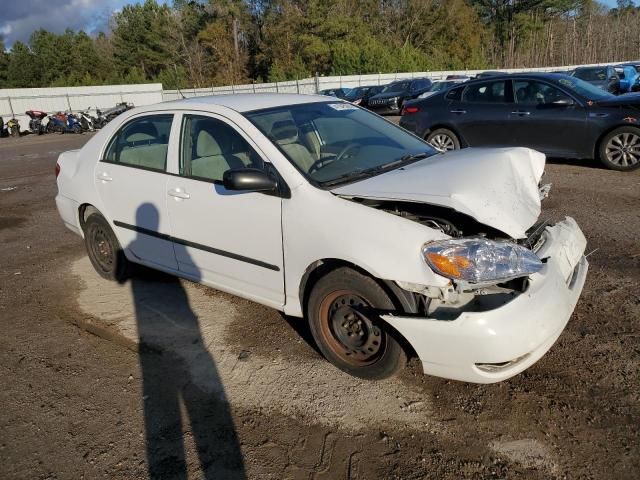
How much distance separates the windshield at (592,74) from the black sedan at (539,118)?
12.4 metres

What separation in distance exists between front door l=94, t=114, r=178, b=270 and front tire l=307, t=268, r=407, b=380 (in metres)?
1.52

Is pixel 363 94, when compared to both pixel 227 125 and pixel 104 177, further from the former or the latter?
pixel 227 125

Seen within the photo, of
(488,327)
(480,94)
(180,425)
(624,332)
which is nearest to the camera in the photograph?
(488,327)

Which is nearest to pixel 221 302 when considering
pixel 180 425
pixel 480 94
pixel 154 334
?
pixel 154 334

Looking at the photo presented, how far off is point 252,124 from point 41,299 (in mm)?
2780

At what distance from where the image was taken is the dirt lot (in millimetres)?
2477

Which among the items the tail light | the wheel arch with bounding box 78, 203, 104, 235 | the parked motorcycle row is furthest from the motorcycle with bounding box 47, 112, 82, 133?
the wheel arch with bounding box 78, 203, 104, 235

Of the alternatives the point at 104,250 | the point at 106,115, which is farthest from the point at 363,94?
the point at 104,250

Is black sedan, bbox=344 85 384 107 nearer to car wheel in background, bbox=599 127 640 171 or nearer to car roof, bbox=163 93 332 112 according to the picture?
car wheel in background, bbox=599 127 640 171

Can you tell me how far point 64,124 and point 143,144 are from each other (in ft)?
88.1

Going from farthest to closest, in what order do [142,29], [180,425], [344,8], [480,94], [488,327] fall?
[142,29]
[344,8]
[480,94]
[180,425]
[488,327]

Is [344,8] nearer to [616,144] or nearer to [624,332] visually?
[616,144]

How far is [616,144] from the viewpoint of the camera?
7863 mm

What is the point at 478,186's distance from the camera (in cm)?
292
